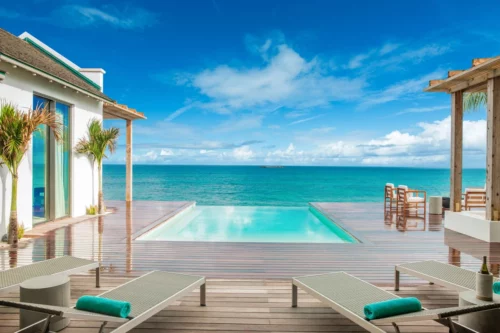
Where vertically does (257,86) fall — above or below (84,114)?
above

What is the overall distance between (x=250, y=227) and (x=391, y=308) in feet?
23.3

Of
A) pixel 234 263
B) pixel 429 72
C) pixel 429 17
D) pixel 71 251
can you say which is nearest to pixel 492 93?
pixel 234 263

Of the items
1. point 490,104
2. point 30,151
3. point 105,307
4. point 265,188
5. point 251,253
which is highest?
point 490,104

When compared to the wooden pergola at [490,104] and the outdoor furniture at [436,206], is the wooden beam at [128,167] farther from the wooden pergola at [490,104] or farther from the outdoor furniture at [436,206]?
the wooden pergola at [490,104]

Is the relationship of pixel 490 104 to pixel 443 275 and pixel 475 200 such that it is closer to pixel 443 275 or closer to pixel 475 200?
pixel 475 200

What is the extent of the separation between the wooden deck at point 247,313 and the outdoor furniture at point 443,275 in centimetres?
28

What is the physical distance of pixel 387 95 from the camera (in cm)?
4331

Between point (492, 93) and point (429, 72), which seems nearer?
point (492, 93)

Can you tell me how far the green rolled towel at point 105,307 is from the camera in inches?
93.0

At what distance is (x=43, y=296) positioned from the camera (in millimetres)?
2764

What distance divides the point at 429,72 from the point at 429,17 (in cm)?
1219

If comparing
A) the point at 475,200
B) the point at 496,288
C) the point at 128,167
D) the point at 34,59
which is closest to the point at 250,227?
the point at 128,167

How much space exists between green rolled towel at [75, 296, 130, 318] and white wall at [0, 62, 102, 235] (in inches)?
190

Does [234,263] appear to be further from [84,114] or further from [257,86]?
[257,86]
